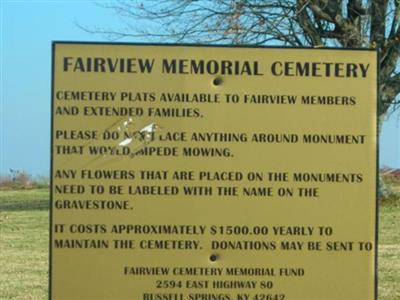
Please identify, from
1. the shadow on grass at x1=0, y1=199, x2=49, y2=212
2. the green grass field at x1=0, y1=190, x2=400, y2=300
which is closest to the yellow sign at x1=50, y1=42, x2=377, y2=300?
the green grass field at x1=0, y1=190, x2=400, y2=300

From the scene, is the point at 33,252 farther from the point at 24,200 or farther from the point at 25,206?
the point at 24,200

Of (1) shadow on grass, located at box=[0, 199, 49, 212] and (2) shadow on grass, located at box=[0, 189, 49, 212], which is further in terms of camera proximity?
(2) shadow on grass, located at box=[0, 189, 49, 212]

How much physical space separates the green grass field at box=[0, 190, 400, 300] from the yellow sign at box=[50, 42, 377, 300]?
4461 millimetres

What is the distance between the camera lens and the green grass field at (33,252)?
9008mm

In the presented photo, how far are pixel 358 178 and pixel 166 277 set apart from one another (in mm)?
1085

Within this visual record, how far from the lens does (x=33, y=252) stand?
41.4 ft

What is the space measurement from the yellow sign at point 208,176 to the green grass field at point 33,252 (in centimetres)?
446

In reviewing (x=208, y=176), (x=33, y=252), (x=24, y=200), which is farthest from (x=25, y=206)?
(x=208, y=176)

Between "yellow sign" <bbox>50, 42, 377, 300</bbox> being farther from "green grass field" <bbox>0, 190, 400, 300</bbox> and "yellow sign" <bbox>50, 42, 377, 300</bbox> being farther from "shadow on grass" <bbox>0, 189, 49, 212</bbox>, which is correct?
"shadow on grass" <bbox>0, 189, 49, 212</bbox>

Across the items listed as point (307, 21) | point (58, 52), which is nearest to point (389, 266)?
point (58, 52)

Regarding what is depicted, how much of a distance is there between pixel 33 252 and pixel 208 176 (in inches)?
349

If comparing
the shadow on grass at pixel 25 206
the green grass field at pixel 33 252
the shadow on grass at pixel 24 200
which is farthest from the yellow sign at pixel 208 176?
the shadow on grass at pixel 25 206

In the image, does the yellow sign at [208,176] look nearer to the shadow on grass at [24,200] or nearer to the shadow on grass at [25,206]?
the shadow on grass at [24,200]

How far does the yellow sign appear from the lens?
4.22 m
